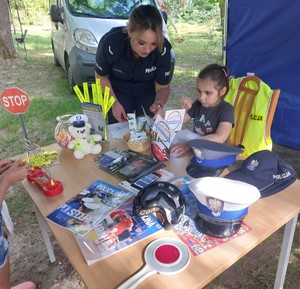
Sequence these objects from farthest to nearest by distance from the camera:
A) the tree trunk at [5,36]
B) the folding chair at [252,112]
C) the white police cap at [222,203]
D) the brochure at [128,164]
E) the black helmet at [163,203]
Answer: the tree trunk at [5,36] < the folding chair at [252,112] < the brochure at [128,164] < the black helmet at [163,203] < the white police cap at [222,203]

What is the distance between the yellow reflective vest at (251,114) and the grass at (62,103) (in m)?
0.59

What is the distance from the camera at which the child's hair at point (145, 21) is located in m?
1.56

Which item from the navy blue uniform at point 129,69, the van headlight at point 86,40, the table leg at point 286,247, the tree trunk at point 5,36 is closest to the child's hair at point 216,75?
the navy blue uniform at point 129,69

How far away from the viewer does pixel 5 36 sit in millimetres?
5938

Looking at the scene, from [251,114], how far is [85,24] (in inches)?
108

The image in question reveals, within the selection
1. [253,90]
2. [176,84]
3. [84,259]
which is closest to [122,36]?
[253,90]

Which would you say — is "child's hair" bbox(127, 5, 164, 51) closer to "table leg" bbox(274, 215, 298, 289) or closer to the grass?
"table leg" bbox(274, 215, 298, 289)

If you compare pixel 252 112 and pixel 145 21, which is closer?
pixel 145 21

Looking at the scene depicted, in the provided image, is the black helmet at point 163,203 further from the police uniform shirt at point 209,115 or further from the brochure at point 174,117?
the police uniform shirt at point 209,115

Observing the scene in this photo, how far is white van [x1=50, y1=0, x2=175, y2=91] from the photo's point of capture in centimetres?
371

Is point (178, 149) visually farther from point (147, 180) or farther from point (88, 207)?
point (88, 207)

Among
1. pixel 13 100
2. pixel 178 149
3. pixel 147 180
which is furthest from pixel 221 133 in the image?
pixel 13 100

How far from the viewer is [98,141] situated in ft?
4.94

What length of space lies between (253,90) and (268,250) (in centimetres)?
99
